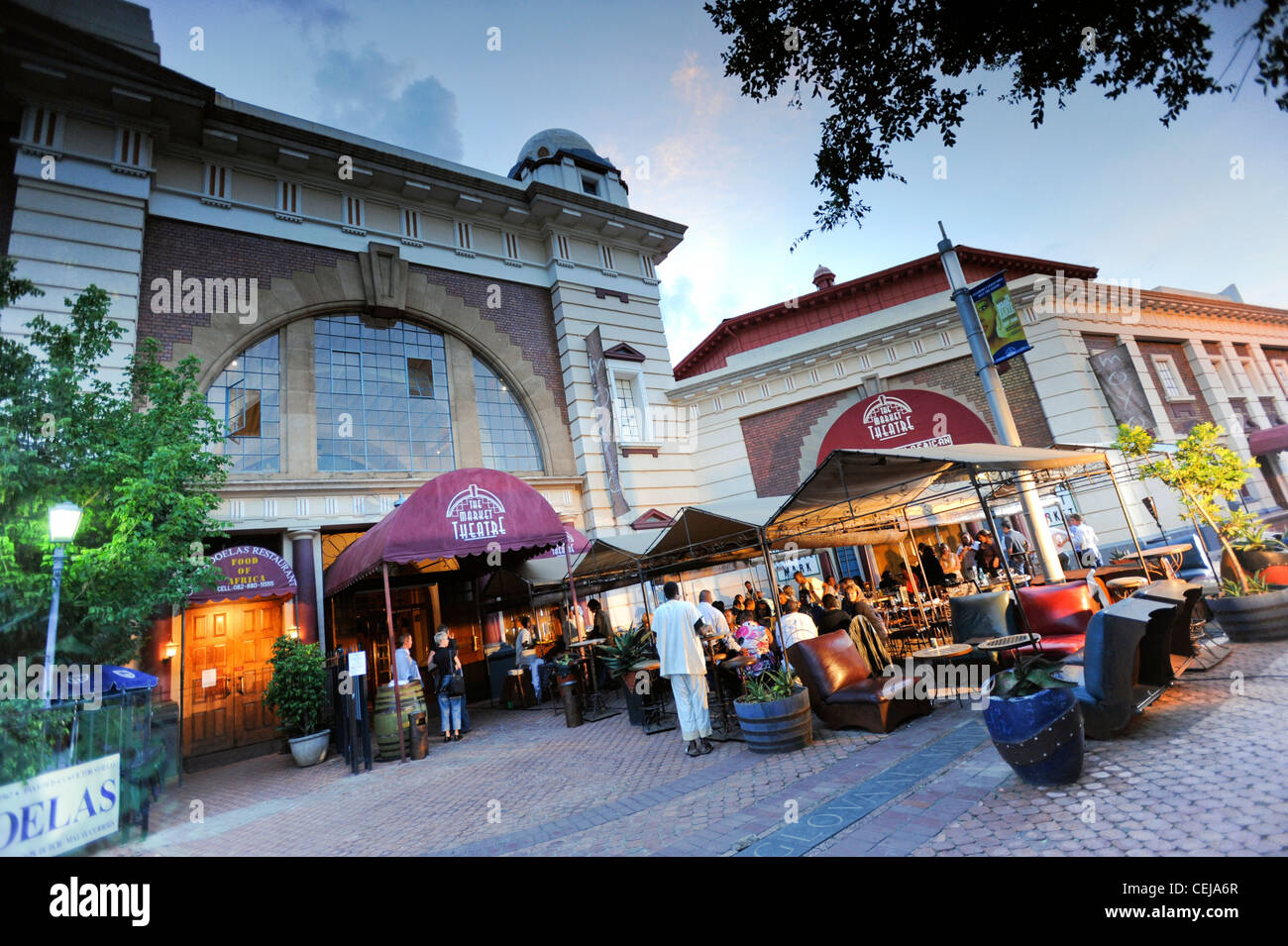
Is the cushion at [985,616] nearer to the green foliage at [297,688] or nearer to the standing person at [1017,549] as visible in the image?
the standing person at [1017,549]

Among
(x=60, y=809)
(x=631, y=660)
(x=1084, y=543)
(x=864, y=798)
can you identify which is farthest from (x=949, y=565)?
(x=60, y=809)

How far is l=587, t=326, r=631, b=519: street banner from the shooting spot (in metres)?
15.4

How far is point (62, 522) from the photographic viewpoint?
6.54 m

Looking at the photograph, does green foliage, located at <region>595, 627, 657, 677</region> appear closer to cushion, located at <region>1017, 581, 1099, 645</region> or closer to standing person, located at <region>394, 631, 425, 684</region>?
standing person, located at <region>394, 631, 425, 684</region>

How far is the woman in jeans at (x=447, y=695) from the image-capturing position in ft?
33.9

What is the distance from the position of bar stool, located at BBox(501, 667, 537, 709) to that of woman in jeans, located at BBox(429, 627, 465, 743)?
7.53ft

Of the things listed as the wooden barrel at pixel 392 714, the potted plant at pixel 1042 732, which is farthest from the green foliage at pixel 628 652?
the potted plant at pixel 1042 732

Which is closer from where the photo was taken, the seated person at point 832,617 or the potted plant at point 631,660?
the potted plant at point 631,660

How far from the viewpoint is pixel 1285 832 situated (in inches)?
114

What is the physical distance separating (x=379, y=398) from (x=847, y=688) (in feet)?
39.0

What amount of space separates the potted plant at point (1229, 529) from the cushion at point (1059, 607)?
1.36 metres
